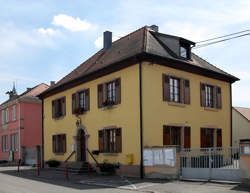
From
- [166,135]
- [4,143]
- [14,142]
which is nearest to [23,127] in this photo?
[14,142]

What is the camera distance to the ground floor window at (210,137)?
2133cm

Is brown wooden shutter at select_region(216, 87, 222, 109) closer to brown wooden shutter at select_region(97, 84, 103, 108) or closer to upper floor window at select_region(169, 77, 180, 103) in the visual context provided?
upper floor window at select_region(169, 77, 180, 103)

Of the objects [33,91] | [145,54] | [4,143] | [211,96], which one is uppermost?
[145,54]

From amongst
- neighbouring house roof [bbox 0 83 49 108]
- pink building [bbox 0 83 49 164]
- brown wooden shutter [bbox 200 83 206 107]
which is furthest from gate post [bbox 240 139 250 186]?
neighbouring house roof [bbox 0 83 49 108]

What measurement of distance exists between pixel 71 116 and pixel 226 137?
1086 centimetres

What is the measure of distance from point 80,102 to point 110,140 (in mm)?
4566

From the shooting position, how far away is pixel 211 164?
1488 centimetres

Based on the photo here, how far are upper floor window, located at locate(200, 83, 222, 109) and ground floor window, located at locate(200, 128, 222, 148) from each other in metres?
1.60

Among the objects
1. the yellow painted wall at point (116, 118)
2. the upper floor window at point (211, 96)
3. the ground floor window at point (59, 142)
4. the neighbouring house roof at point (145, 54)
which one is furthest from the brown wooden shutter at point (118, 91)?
the ground floor window at point (59, 142)

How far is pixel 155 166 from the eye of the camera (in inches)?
658

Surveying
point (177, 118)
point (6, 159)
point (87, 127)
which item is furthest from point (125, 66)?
point (6, 159)

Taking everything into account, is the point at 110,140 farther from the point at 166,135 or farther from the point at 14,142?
the point at 14,142

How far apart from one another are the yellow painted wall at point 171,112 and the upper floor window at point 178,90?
1.04 ft

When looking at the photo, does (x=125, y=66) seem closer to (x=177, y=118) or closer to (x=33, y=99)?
(x=177, y=118)
